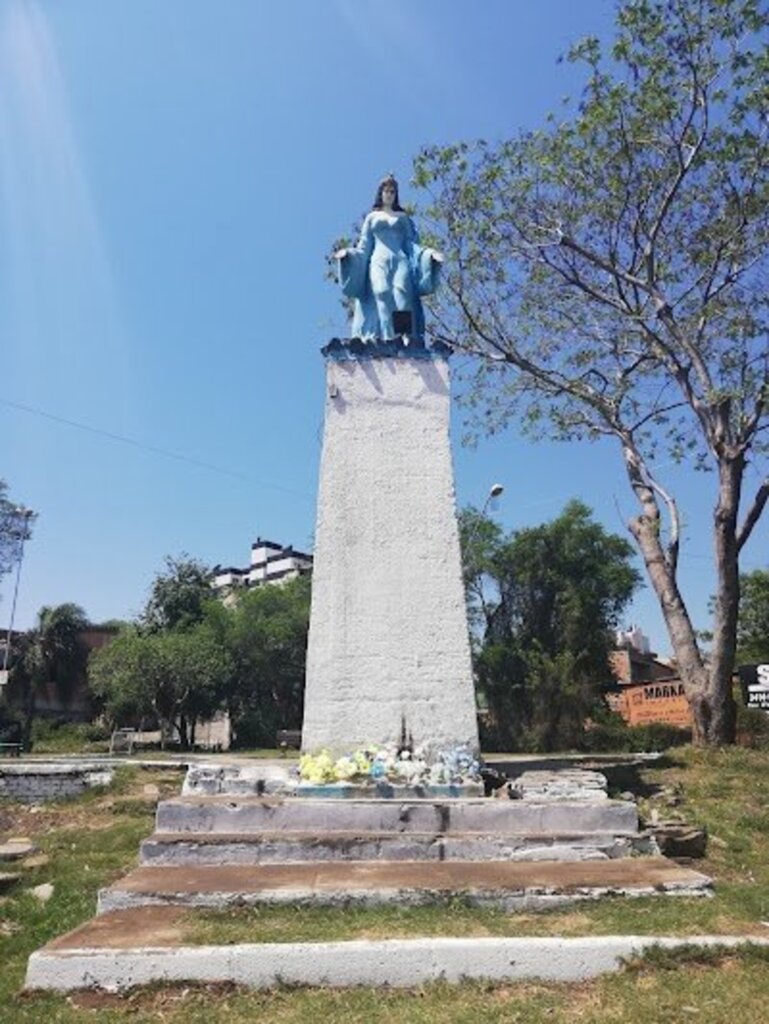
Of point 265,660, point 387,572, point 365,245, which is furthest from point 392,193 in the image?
point 265,660

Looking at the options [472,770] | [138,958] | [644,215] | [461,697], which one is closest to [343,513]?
[461,697]

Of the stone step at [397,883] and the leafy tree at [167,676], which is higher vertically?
the leafy tree at [167,676]

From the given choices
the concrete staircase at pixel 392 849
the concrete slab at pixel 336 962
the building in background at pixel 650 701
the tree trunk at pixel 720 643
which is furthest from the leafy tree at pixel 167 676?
the concrete slab at pixel 336 962

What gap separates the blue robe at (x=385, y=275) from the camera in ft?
30.3

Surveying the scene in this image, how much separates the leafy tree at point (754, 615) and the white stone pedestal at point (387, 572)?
25.8m

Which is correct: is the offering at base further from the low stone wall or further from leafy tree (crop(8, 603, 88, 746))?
leafy tree (crop(8, 603, 88, 746))

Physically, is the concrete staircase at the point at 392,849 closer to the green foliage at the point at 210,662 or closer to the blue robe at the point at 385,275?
the blue robe at the point at 385,275

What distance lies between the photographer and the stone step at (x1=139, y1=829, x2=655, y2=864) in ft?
19.3

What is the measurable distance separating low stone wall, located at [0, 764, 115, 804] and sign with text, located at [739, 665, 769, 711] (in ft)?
45.4

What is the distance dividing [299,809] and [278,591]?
2912 cm

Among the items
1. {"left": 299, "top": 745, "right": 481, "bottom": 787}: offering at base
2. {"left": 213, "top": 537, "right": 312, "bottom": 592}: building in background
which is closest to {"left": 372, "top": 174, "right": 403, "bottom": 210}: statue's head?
{"left": 299, "top": 745, "right": 481, "bottom": 787}: offering at base

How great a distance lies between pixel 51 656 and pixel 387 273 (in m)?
33.5

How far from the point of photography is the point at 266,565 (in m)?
59.8

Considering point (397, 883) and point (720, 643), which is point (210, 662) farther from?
point (397, 883)
